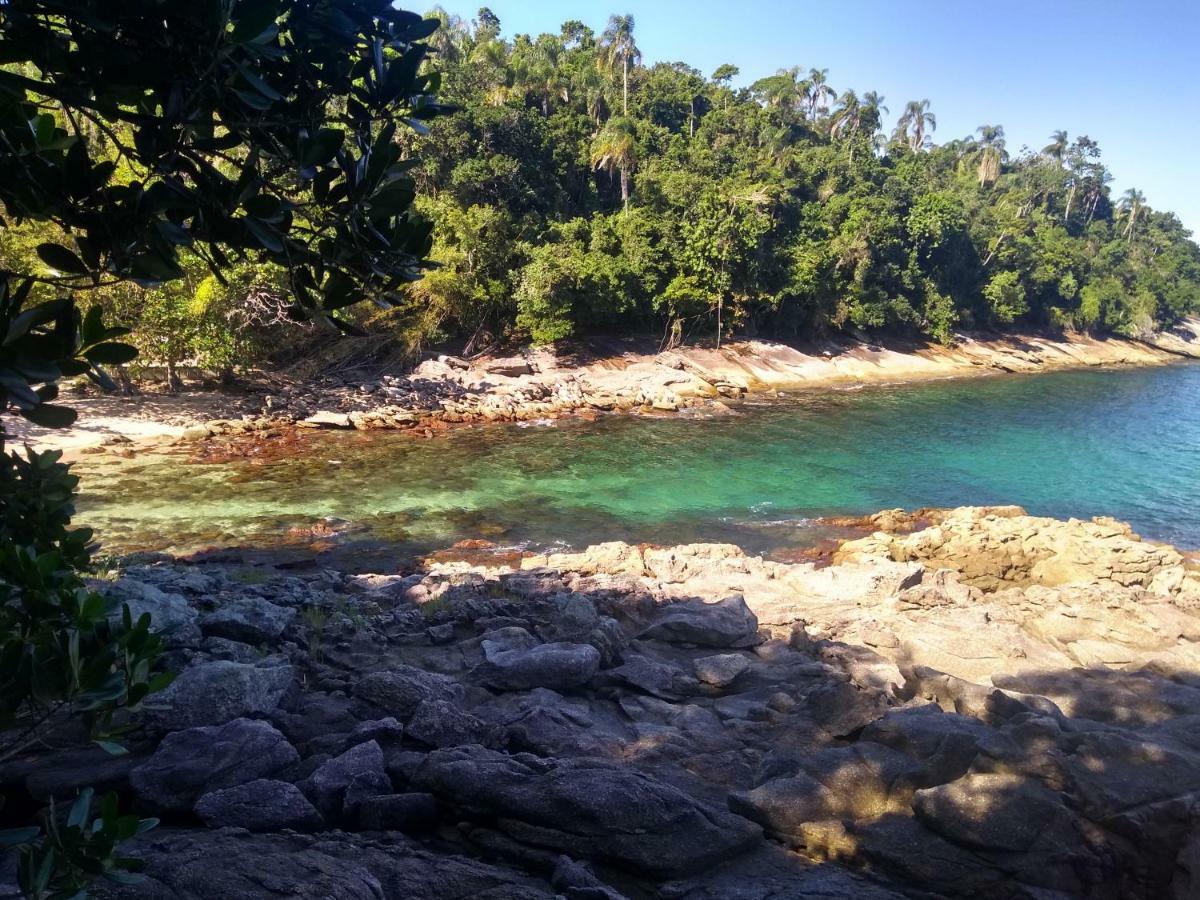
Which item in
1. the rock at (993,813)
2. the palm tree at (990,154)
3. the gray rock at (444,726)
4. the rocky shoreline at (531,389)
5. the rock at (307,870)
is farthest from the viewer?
the palm tree at (990,154)

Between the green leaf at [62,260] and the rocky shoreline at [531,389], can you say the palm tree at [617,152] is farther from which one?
the green leaf at [62,260]

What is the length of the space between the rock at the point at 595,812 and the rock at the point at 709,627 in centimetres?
452

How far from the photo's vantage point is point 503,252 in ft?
114

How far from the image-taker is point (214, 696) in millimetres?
5473

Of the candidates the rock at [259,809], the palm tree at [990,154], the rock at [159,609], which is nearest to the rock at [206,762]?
the rock at [259,809]

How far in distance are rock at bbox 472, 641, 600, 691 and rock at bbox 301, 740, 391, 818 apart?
6.95 feet

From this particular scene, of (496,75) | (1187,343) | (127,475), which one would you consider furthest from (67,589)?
(1187,343)

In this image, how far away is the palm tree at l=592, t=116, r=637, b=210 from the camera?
4206cm

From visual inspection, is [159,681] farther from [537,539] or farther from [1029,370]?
[1029,370]

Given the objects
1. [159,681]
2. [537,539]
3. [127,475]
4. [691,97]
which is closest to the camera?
[159,681]

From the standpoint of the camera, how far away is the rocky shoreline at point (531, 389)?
2427cm

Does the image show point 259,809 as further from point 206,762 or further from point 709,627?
point 709,627

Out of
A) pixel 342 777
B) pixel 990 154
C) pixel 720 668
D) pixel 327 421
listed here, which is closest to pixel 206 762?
pixel 342 777

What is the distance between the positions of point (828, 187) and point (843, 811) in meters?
55.1
